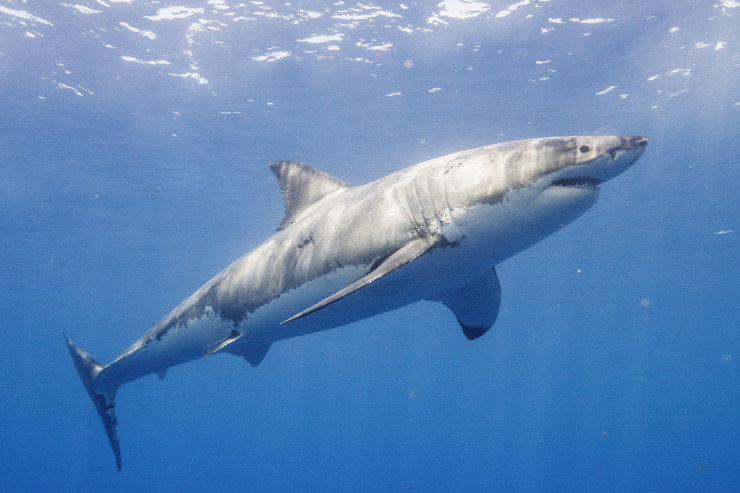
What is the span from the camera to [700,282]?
38.2 meters

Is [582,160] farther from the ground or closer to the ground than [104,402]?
farther from the ground

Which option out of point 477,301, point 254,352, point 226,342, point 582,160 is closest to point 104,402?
point 254,352

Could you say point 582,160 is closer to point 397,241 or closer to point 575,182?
point 575,182

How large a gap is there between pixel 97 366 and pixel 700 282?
4403cm

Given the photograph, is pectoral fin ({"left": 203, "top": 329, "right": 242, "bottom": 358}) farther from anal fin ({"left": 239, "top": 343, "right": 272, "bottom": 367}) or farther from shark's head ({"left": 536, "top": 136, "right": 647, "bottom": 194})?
shark's head ({"left": 536, "top": 136, "right": 647, "bottom": 194})

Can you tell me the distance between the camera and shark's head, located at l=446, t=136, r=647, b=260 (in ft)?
11.4

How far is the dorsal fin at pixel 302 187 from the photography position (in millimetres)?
6434

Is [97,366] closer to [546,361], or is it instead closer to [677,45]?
[677,45]

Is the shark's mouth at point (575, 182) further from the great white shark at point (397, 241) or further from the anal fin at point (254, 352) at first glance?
the anal fin at point (254, 352)

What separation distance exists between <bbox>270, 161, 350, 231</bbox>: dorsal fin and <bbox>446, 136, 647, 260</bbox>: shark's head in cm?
276

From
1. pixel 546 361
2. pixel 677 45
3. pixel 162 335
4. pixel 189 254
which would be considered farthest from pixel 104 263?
pixel 546 361

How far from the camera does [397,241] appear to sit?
4.07 meters

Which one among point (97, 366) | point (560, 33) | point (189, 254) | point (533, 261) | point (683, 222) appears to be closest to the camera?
point (97, 366)

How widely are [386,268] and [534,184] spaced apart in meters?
1.33
